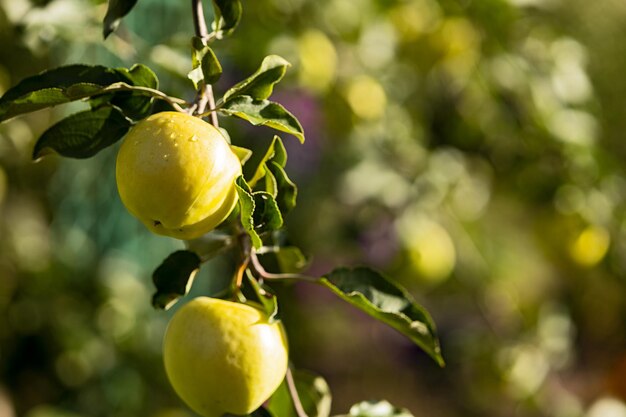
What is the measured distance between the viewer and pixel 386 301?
71 cm

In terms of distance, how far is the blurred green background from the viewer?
172 centimetres

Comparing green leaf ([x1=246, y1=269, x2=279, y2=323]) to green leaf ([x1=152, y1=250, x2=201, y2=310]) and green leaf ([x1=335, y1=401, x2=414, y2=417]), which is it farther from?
green leaf ([x1=335, y1=401, x2=414, y2=417])

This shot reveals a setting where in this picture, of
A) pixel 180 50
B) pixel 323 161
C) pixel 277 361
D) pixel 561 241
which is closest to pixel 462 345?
pixel 561 241

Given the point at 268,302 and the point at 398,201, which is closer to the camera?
the point at 268,302

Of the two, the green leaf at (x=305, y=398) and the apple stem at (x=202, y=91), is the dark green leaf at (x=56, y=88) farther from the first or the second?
the green leaf at (x=305, y=398)

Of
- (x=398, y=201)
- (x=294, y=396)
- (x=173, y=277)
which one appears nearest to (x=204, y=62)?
(x=173, y=277)

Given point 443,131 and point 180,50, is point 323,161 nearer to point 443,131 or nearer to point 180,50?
point 443,131

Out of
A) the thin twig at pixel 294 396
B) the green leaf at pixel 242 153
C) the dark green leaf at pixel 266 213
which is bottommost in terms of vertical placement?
the thin twig at pixel 294 396

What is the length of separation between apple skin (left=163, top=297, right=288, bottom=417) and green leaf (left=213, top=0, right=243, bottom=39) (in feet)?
0.72

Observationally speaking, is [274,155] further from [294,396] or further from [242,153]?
[294,396]

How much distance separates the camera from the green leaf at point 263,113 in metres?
0.64

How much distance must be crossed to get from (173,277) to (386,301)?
0.17 metres

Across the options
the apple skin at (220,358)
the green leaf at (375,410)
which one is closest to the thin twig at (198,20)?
the apple skin at (220,358)

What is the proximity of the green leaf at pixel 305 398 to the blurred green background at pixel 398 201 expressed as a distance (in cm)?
85
